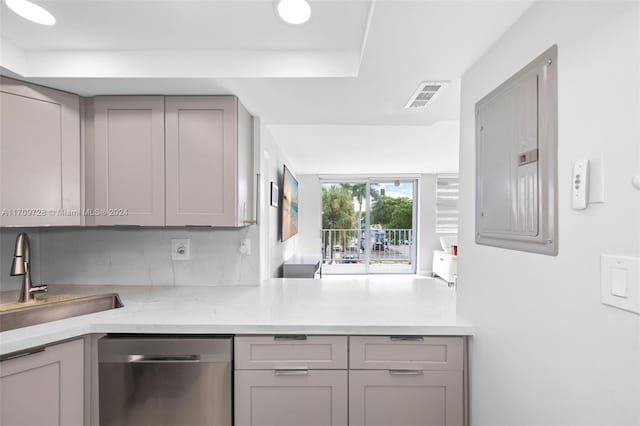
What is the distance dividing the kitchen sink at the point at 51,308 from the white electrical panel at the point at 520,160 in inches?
74.7

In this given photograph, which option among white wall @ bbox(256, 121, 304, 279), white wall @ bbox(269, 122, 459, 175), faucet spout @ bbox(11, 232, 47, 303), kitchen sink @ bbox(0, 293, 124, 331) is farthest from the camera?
white wall @ bbox(269, 122, 459, 175)

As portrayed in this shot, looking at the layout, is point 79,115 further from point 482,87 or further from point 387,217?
point 387,217

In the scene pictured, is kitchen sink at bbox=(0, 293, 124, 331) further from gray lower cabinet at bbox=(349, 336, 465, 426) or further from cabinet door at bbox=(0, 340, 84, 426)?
gray lower cabinet at bbox=(349, 336, 465, 426)

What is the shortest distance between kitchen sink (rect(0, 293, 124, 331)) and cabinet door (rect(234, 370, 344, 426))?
89cm

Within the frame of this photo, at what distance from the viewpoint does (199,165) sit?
5.54 ft

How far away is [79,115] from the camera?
166 centimetres

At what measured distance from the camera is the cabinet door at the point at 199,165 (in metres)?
1.68

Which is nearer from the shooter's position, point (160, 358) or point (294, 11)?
point (294, 11)

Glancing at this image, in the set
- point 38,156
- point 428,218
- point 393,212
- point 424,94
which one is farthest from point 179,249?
point 428,218

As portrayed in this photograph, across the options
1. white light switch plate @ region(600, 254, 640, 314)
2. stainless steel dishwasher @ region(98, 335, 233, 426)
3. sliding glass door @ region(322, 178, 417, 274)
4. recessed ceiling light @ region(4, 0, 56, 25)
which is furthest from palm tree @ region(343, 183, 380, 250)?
white light switch plate @ region(600, 254, 640, 314)

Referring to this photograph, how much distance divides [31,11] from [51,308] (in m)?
1.36

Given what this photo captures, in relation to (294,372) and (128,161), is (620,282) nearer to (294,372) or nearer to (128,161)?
(294,372)

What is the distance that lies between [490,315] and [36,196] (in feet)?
7.27

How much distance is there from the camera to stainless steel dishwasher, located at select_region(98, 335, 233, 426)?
1287 millimetres
